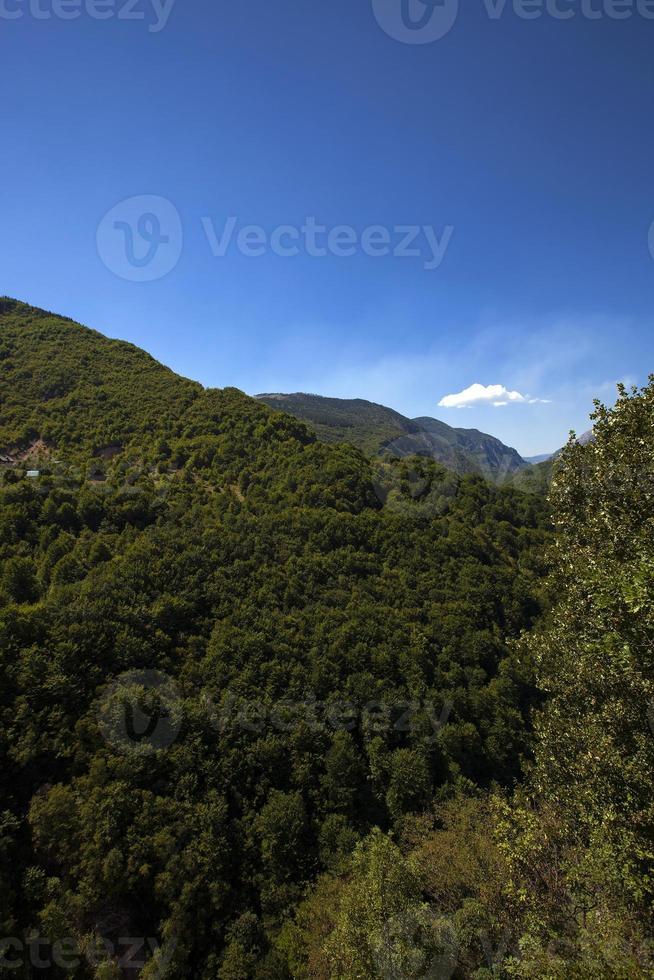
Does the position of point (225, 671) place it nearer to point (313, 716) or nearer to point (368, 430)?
point (313, 716)

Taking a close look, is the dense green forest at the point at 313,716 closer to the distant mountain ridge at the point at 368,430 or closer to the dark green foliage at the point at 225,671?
the dark green foliage at the point at 225,671

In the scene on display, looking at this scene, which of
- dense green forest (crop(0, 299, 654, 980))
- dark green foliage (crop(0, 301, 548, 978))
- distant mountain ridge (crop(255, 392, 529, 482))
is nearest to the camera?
dense green forest (crop(0, 299, 654, 980))

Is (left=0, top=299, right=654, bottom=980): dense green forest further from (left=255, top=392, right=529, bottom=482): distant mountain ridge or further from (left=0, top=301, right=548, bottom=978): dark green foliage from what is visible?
(left=255, top=392, right=529, bottom=482): distant mountain ridge

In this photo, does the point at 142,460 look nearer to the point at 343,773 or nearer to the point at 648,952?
the point at 343,773

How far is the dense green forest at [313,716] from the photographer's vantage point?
1100 centimetres

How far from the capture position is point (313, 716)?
2961cm

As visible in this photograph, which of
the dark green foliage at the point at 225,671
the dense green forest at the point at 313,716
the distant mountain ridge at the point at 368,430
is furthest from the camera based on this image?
the distant mountain ridge at the point at 368,430

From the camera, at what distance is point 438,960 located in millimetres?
14195

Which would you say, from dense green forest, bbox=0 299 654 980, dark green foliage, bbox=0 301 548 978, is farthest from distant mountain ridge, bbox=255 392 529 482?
dense green forest, bbox=0 299 654 980

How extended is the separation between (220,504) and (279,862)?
28992mm

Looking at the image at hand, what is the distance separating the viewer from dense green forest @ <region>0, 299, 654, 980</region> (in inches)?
433

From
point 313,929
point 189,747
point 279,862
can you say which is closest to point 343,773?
point 279,862

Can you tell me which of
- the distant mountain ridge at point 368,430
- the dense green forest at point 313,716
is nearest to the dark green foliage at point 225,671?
the dense green forest at point 313,716

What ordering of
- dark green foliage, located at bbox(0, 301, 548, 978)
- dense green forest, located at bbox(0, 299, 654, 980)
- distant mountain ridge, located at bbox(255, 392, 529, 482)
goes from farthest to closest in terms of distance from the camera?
distant mountain ridge, located at bbox(255, 392, 529, 482), dark green foliage, located at bbox(0, 301, 548, 978), dense green forest, located at bbox(0, 299, 654, 980)
